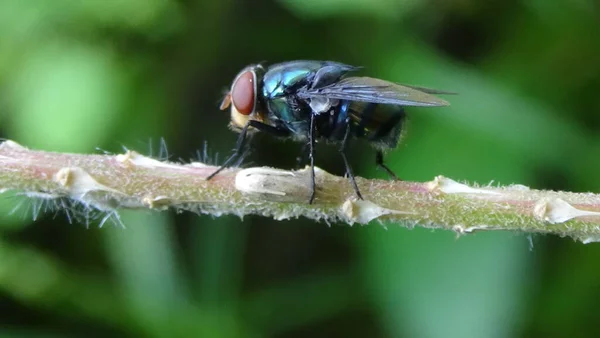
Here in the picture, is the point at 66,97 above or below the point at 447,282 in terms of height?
above

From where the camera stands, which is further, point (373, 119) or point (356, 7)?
point (356, 7)

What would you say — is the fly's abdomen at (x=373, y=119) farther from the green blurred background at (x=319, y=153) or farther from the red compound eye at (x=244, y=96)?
the green blurred background at (x=319, y=153)

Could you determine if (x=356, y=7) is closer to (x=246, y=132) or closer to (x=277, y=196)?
(x=246, y=132)

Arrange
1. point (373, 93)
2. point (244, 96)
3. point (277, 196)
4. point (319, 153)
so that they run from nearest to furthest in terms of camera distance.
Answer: point (277, 196), point (373, 93), point (244, 96), point (319, 153)

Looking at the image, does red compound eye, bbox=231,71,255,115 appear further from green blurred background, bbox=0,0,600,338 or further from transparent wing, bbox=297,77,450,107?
green blurred background, bbox=0,0,600,338

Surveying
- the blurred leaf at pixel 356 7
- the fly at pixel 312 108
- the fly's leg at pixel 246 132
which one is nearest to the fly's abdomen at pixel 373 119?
the fly at pixel 312 108

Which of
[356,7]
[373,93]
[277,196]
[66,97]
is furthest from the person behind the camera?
[356,7]

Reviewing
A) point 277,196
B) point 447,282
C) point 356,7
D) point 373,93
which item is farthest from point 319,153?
point 277,196

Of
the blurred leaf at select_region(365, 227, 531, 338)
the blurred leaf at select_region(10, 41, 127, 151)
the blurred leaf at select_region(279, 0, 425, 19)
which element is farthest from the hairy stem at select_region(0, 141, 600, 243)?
the blurred leaf at select_region(279, 0, 425, 19)
